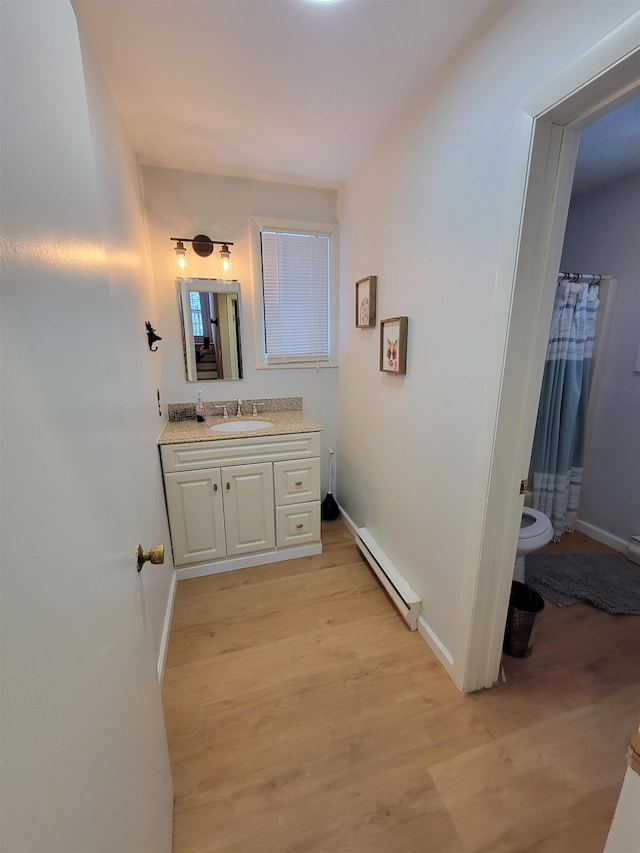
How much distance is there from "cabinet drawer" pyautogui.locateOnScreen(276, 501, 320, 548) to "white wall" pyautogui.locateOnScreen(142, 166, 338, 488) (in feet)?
3.01

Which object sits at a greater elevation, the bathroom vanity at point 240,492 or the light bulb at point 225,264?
the light bulb at point 225,264

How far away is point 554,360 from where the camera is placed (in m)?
2.41

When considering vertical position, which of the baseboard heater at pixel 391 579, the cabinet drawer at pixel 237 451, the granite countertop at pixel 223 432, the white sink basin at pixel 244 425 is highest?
the granite countertop at pixel 223 432

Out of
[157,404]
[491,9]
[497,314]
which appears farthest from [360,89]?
[157,404]

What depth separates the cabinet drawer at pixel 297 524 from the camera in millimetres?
2336

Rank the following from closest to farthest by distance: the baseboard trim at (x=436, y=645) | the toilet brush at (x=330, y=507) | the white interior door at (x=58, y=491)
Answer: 1. the white interior door at (x=58, y=491)
2. the baseboard trim at (x=436, y=645)
3. the toilet brush at (x=330, y=507)

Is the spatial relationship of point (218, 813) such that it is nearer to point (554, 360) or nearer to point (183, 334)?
point (183, 334)

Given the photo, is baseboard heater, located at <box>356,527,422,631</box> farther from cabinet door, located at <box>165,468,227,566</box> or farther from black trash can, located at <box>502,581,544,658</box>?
cabinet door, located at <box>165,468,227,566</box>

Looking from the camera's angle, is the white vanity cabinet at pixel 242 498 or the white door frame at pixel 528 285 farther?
the white vanity cabinet at pixel 242 498

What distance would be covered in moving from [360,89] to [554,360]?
2.02m

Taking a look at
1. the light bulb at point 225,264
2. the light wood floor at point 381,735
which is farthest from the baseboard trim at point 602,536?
the light bulb at point 225,264

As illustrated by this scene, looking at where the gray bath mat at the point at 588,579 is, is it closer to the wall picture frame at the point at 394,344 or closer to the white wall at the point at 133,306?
the wall picture frame at the point at 394,344

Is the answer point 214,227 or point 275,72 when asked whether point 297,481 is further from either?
point 275,72

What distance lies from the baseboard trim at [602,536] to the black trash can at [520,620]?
1363 mm
